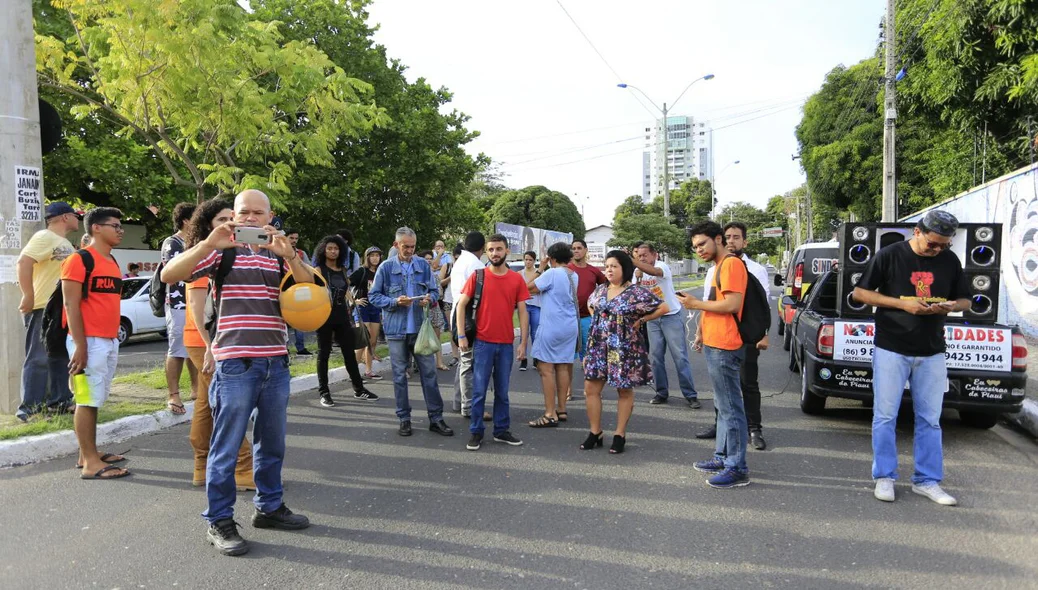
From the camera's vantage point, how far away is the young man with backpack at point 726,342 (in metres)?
4.57

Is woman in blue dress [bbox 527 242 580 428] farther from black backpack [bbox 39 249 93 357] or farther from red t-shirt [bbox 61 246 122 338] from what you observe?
black backpack [bbox 39 249 93 357]

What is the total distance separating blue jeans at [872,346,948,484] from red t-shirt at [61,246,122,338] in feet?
17.8

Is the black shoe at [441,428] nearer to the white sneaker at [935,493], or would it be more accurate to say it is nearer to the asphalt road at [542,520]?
the asphalt road at [542,520]

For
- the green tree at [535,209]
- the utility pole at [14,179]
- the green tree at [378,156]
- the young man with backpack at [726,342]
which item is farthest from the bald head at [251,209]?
the green tree at [535,209]

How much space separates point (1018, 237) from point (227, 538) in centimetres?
1345

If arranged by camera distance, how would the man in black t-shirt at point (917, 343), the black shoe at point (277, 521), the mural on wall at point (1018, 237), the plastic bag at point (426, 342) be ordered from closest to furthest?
the black shoe at point (277, 521)
the man in black t-shirt at point (917, 343)
the plastic bag at point (426, 342)
the mural on wall at point (1018, 237)

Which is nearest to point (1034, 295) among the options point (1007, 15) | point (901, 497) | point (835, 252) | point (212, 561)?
point (835, 252)

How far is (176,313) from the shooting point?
597 cm

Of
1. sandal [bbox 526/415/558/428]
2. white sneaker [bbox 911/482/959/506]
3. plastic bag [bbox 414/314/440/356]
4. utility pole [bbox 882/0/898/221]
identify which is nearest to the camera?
white sneaker [bbox 911/482/959/506]

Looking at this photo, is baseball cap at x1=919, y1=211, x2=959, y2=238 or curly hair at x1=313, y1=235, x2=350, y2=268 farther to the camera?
curly hair at x1=313, y1=235, x2=350, y2=268

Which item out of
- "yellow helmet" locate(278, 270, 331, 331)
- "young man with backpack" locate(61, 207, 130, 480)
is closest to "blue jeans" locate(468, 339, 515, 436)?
"yellow helmet" locate(278, 270, 331, 331)

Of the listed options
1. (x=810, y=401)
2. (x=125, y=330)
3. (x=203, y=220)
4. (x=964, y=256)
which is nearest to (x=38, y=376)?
(x=203, y=220)

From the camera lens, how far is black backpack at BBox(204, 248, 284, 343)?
11.6 ft

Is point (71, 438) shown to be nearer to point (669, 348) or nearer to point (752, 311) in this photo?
point (752, 311)
